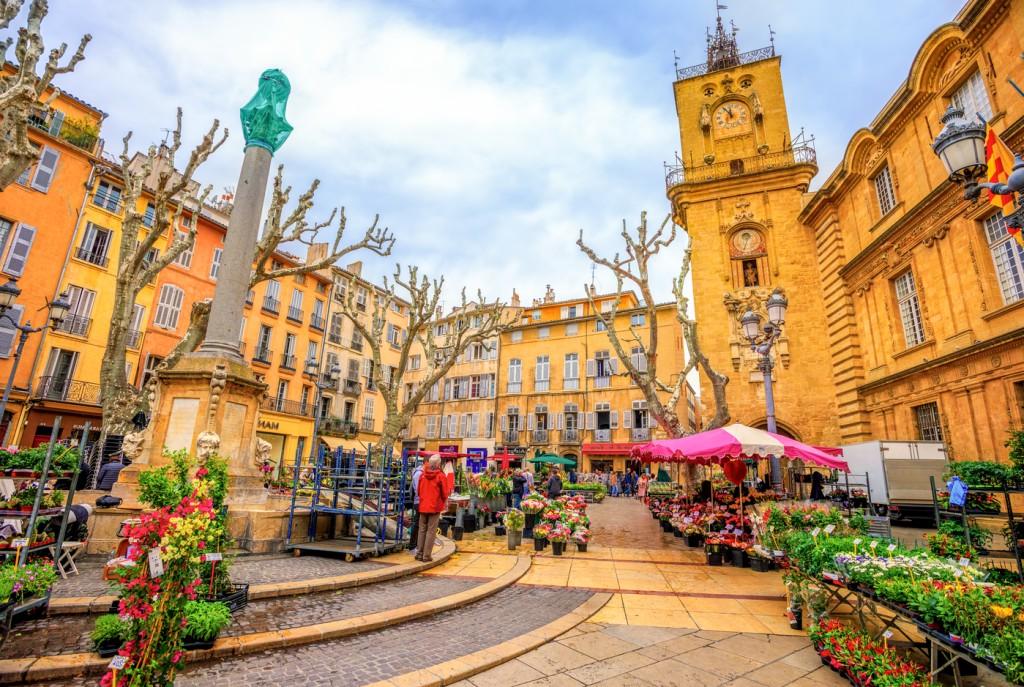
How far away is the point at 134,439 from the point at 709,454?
32.2ft

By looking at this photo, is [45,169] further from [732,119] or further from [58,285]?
[732,119]

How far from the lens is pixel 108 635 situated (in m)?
3.54

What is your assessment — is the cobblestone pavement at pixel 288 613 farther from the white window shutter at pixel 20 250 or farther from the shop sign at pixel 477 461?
the white window shutter at pixel 20 250

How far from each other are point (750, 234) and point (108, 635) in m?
24.9

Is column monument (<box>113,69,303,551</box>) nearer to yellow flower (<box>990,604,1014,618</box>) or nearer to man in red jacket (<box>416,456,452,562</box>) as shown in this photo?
man in red jacket (<box>416,456,452,562</box>)

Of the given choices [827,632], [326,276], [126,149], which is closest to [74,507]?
[827,632]

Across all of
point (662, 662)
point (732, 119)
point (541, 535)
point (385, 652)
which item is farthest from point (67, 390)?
point (732, 119)

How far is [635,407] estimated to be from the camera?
3031 cm

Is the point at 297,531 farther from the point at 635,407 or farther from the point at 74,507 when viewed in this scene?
the point at 635,407

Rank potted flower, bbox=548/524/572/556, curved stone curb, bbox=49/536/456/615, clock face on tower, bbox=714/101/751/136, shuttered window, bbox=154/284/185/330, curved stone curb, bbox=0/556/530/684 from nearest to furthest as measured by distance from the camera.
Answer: curved stone curb, bbox=0/556/530/684 < curved stone curb, bbox=49/536/456/615 < potted flower, bbox=548/524/572/556 < shuttered window, bbox=154/284/185/330 < clock face on tower, bbox=714/101/751/136

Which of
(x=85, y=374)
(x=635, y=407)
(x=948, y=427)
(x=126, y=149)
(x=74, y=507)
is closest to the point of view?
(x=74, y=507)

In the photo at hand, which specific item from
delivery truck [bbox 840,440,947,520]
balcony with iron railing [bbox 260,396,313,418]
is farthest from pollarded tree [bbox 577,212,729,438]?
balcony with iron railing [bbox 260,396,313,418]

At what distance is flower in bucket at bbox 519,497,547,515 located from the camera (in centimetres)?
1028

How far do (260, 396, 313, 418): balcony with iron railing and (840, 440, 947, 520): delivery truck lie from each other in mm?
26429
